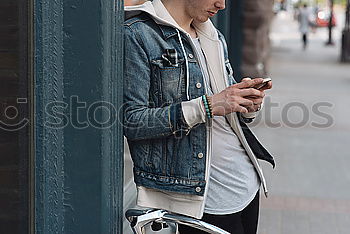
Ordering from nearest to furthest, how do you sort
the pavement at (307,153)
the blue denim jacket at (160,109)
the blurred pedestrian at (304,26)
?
the blue denim jacket at (160,109) → the pavement at (307,153) → the blurred pedestrian at (304,26)

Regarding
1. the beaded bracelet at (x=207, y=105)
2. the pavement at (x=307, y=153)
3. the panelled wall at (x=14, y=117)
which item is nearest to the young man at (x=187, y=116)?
the beaded bracelet at (x=207, y=105)

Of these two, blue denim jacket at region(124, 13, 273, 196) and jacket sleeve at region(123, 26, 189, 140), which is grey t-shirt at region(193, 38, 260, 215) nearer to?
blue denim jacket at region(124, 13, 273, 196)

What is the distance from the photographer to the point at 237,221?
9.09 feet

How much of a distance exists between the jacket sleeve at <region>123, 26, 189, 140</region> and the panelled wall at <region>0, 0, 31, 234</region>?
37cm

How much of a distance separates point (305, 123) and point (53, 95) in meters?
8.34

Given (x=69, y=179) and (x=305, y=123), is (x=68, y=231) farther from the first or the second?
(x=305, y=123)

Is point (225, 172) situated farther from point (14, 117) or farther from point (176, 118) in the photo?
point (14, 117)

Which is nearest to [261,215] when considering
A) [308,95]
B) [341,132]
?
[341,132]

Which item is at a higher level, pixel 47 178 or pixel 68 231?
pixel 47 178

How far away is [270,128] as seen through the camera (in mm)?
9945

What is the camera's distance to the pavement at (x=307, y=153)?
565 cm

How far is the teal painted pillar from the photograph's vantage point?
95.0 inches

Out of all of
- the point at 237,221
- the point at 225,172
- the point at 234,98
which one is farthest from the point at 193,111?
the point at 237,221

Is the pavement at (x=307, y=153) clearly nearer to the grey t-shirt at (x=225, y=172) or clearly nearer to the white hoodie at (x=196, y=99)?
the grey t-shirt at (x=225, y=172)
